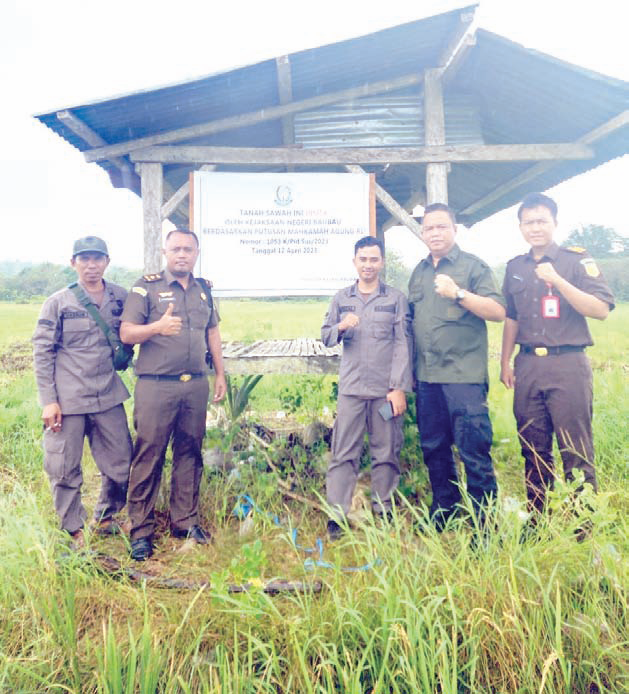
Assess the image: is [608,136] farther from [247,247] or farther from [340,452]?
[340,452]

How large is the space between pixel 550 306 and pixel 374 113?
2820mm

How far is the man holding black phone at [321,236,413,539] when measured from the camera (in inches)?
135

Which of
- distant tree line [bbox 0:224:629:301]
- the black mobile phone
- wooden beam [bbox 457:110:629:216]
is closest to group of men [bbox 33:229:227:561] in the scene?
the black mobile phone

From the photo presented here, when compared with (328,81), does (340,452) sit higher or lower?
lower

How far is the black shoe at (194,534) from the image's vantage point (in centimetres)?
341

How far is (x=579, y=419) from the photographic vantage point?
304 cm

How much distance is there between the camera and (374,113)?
193 inches

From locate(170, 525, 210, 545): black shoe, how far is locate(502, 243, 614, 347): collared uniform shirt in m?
2.50

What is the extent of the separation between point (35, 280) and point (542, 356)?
199 ft

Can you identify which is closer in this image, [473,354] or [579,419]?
[579,419]

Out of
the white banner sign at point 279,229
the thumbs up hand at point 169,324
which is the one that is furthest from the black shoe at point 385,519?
the white banner sign at point 279,229

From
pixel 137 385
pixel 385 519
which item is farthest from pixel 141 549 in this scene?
pixel 385 519

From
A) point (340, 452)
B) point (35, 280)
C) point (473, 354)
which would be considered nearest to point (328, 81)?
point (473, 354)

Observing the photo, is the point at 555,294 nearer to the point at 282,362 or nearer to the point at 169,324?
the point at 282,362
